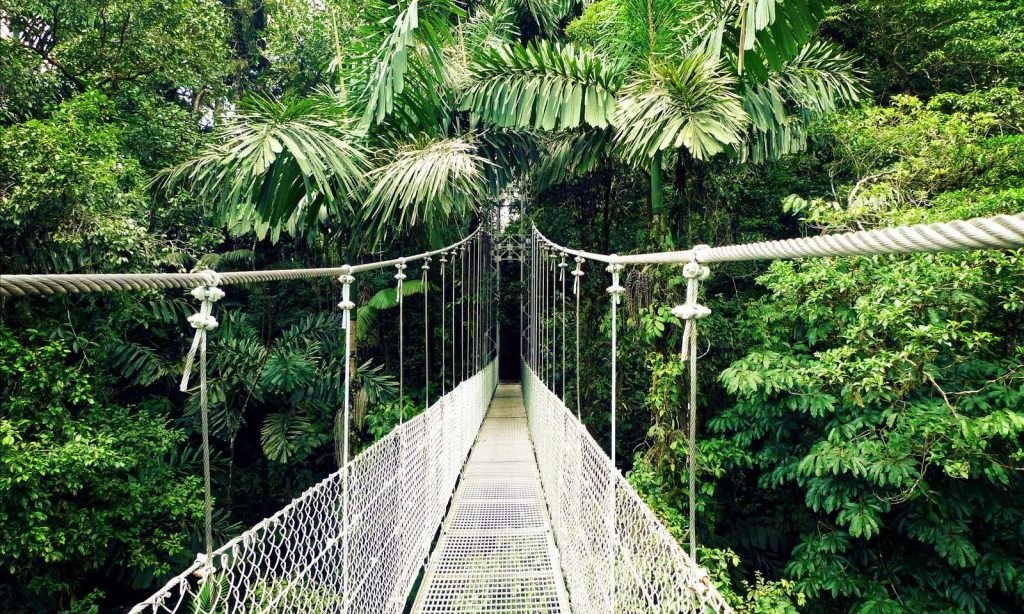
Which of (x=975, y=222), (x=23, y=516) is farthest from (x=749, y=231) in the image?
(x=23, y=516)

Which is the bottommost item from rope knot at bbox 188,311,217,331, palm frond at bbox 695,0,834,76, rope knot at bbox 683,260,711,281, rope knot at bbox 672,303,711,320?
rope knot at bbox 188,311,217,331

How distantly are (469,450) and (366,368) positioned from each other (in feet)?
4.53

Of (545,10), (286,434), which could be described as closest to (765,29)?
(545,10)

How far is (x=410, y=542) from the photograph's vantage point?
5.36ft

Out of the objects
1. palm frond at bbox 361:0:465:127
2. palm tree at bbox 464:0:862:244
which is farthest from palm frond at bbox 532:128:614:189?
palm frond at bbox 361:0:465:127

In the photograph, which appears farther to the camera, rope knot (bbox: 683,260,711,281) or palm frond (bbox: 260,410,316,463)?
palm frond (bbox: 260,410,316,463)

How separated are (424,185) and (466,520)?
165cm

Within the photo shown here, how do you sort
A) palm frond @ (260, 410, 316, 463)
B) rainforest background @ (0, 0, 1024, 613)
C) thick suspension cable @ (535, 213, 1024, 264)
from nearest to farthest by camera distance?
1. thick suspension cable @ (535, 213, 1024, 264)
2. rainforest background @ (0, 0, 1024, 613)
3. palm frond @ (260, 410, 316, 463)

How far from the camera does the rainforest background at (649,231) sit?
8.07ft

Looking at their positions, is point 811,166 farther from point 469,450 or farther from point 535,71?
point 469,450

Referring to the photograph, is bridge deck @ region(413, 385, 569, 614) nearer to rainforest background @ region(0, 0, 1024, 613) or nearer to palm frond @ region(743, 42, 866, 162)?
rainforest background @ region(0, 0, 1024, 613)

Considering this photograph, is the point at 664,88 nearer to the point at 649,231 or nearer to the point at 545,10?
the point at 649,231

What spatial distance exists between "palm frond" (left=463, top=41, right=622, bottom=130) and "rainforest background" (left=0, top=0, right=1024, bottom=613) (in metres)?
0.01

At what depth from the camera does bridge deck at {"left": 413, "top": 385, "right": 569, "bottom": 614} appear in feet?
5.30
